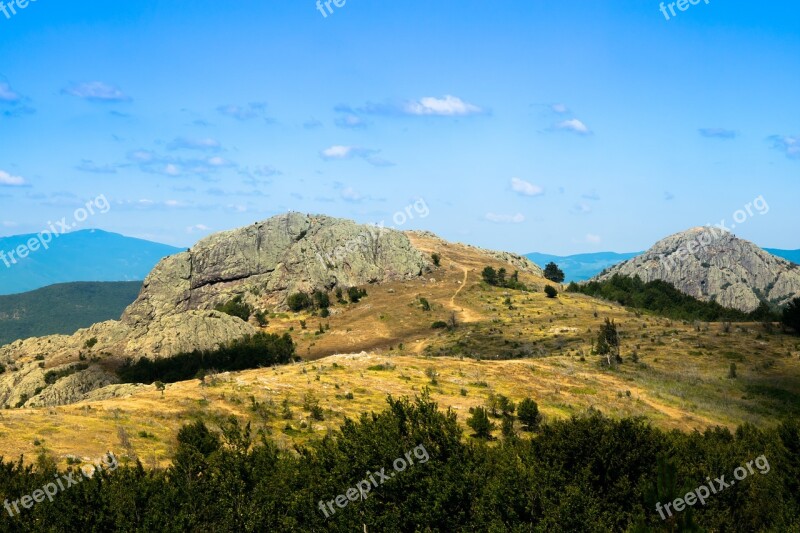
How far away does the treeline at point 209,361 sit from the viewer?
81500 millimetres

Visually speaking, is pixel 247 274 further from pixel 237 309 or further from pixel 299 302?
pixel 299 302

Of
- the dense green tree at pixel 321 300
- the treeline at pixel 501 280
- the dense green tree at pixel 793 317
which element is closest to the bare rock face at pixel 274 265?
the dense green tree at pixel 321 300

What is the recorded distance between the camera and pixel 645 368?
6519cm

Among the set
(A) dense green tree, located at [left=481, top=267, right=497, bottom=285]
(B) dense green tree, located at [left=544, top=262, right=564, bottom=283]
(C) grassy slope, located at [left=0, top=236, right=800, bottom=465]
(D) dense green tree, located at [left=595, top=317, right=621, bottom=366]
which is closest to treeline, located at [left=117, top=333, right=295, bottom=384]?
(C) grassy slope, located at [left=0, top=236, right=800, bottom=465]

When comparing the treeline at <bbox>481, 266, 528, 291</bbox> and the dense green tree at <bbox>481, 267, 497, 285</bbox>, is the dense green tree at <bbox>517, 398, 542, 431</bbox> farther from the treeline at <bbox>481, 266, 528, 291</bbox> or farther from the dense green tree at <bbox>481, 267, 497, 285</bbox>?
the dense green tree at <bbox>481, 267, 497, 285</bbox>

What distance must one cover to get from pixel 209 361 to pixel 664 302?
9635 cm

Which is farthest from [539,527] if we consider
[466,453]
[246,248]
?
[246,248]

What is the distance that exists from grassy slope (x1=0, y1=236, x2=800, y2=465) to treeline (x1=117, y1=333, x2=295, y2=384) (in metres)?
6.10

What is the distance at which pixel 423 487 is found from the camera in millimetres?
23109

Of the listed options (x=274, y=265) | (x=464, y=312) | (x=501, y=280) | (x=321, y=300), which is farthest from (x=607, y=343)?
(x=274, y=265)

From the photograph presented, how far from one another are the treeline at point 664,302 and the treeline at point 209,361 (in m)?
74.8

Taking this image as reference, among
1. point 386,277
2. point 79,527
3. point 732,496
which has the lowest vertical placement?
point 732,496

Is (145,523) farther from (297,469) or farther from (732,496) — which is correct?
(732,496)

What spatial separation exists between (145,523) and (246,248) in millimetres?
135575
